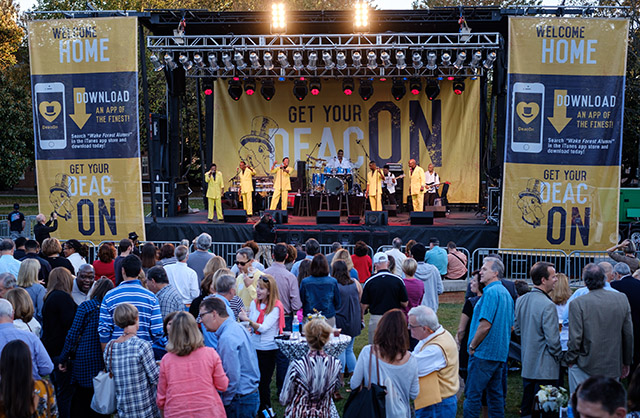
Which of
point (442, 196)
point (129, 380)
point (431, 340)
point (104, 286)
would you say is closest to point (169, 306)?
point (104, 286)

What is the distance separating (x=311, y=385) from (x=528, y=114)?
10.9m

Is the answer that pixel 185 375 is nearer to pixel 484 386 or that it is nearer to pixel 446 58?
pixel 484 386

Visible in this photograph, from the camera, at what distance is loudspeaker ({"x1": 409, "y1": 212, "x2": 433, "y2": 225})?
1512 cm

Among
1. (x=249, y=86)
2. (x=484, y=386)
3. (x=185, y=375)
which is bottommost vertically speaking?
(x=484, y=386)

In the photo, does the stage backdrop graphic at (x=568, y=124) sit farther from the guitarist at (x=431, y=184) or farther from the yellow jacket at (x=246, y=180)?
the yellow jacket at (x=246, y=180)

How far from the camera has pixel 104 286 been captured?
17.5 ft

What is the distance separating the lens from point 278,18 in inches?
576

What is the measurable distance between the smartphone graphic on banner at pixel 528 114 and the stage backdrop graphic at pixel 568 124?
20 millimetres

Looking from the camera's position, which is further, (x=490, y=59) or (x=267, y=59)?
(x=267, y=59)

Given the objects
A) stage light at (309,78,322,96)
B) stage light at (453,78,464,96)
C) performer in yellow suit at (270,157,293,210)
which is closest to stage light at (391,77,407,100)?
stage light at (453,78,464,96)

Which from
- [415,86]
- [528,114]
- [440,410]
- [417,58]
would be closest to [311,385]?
[440,410]

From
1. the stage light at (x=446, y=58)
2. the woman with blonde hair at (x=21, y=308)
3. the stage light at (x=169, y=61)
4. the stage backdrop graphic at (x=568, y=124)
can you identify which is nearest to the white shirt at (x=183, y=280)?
the woman with blonde hair at (x=21, y=308)

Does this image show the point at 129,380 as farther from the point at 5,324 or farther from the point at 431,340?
the point at 431,340

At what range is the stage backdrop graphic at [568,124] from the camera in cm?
1348
